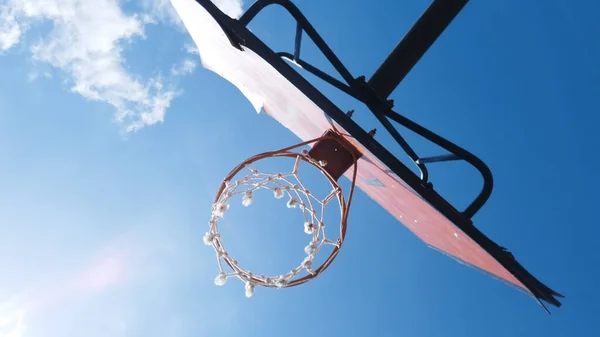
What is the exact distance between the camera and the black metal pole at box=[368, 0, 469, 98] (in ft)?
13.0

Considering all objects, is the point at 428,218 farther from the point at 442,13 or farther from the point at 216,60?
the point at 216,60

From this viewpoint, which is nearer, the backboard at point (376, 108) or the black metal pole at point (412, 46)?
the backboard at point (376, 108)

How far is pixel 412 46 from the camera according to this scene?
399 centimetres

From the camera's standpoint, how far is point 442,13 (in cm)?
401

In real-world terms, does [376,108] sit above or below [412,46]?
below

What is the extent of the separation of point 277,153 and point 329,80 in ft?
4.54

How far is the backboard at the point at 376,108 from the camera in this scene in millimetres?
3254

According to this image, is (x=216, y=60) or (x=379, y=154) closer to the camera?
(x=379, y=154)

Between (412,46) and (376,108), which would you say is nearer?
(376,108)

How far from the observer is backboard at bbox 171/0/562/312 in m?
3.25

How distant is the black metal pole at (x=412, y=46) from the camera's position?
13.0ft

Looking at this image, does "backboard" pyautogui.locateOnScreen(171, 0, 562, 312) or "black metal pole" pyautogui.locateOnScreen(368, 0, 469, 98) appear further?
"black metal pole" pyautogui.locateOnScreen(368, 0, 469, 98)

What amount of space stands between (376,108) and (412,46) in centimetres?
89

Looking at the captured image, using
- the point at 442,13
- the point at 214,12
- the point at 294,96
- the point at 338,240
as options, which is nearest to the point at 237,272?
the point at 338,240
